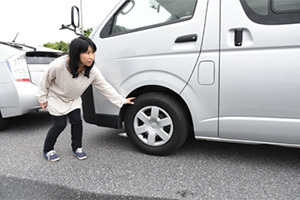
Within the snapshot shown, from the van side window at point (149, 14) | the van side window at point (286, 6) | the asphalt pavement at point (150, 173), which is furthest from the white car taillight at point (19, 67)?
the van side window at point (286, 6)

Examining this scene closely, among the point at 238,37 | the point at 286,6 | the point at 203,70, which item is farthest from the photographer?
the point at 203,70

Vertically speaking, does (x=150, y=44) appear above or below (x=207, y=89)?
above

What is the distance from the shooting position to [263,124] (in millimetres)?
2025

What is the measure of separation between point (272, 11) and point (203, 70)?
0.70m

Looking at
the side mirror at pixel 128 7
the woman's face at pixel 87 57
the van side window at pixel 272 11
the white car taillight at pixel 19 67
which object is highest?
the side mirror at pixel 128 7

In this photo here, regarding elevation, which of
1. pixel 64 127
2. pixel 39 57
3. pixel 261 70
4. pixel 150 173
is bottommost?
pixel 150 173

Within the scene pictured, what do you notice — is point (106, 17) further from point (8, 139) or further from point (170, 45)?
point (8, 139)

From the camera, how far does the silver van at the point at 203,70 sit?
192 centimetres

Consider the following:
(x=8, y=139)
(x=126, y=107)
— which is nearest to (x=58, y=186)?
(x=126, y=107)

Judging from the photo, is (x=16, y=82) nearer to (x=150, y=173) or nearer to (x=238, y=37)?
(x=150, y=173)

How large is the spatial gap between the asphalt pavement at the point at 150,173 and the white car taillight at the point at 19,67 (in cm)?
86

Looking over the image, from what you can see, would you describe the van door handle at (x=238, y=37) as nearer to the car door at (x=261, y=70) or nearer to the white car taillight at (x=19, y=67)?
the car door at (x=261, y=70)

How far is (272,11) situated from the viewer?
1.92 meters

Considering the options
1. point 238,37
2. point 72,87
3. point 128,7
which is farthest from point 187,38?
point 72,87
